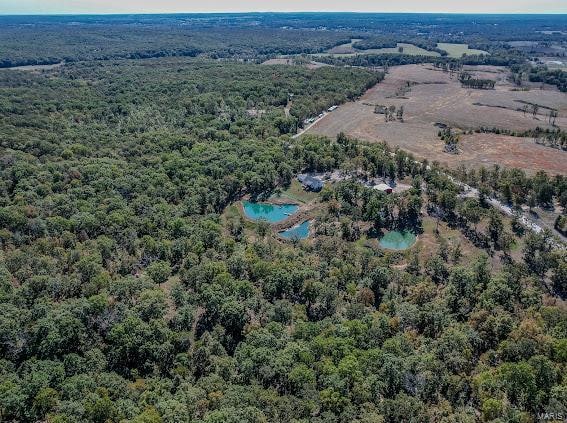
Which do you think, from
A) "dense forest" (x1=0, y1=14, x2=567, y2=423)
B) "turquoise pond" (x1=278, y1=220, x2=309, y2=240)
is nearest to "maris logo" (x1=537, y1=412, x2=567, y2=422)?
"dense forest" (x1=0, y1=14, x2=567, y2=423)

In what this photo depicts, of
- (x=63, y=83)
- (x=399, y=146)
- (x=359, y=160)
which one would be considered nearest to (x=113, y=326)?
(x=359, y=160)

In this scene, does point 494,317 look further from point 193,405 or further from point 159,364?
point 159,364

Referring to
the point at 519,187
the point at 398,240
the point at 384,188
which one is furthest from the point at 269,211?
the point at 519,187

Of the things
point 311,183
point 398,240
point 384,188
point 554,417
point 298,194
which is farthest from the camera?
point 311,183

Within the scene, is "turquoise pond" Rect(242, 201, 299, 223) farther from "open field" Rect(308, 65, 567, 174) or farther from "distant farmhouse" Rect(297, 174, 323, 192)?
"open field" Rect(308, 65, 567, 174)

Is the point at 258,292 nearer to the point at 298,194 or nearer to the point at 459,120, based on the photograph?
the point at 298,194

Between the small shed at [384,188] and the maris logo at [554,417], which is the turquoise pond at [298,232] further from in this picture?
the maris logo at [554,417]
